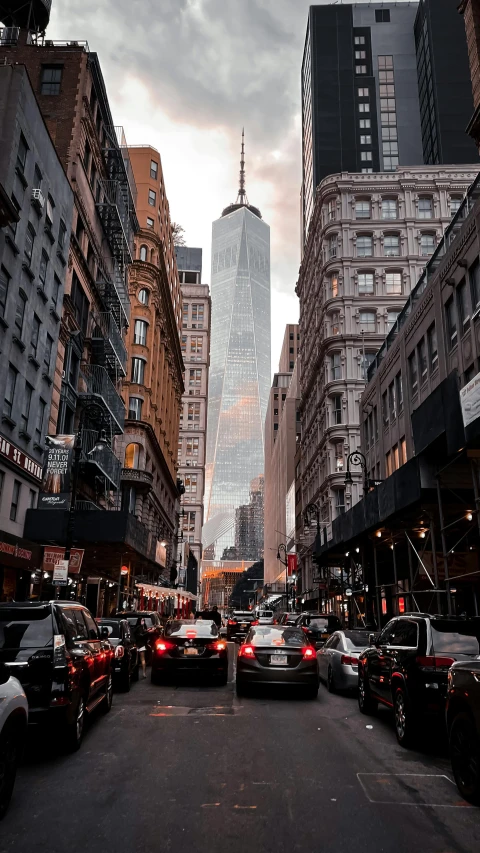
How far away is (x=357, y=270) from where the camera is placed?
60875 mm

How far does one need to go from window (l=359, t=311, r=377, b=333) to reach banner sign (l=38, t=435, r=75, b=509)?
3650 cm

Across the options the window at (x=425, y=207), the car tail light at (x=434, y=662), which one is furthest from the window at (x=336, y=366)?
the car tail light at (x=434, y=662)

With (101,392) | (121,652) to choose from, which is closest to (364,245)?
(101,392)

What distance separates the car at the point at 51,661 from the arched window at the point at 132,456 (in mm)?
Result: 43623

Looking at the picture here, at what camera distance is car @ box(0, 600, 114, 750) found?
7668 mm

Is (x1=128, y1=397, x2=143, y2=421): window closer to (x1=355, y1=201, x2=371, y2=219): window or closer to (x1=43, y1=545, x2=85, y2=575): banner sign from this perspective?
(x1=355, y1=201, x2=371, y2=219): window

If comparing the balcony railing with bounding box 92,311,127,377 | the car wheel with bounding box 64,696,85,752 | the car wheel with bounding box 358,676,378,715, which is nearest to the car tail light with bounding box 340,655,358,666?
the car wheel with bounding box 358,676,378,715

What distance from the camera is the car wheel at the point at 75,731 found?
8.10 m

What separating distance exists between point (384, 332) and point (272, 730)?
5082 cm

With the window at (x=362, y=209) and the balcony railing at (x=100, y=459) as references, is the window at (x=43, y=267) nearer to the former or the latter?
the balcony railing at (x=100, y=459)

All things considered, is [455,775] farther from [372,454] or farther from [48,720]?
[372,454]

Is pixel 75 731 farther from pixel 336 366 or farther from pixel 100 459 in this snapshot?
pixel 336 366

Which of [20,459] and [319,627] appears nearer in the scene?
[319,627]

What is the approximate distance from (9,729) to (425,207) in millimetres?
65069
